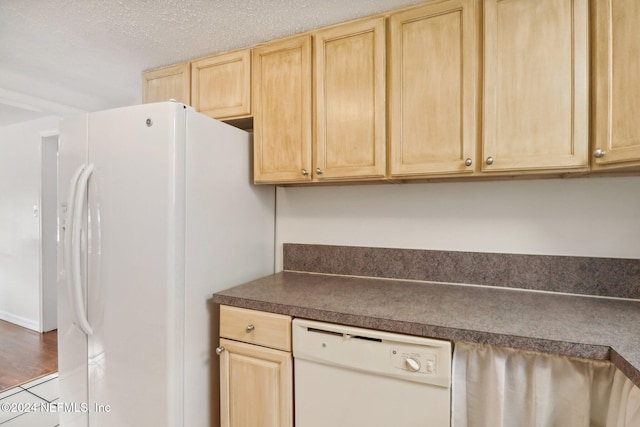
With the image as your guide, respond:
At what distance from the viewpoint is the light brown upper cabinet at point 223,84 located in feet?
5.82

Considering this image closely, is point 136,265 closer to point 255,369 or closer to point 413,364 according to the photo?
point 255,369

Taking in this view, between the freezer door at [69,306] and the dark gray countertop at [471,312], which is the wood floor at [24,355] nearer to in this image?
the freezer door at [69,306]

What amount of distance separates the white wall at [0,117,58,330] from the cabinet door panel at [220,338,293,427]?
127 inches

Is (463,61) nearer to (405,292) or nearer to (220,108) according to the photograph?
(405,292)

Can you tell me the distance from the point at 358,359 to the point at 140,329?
917 millimetres

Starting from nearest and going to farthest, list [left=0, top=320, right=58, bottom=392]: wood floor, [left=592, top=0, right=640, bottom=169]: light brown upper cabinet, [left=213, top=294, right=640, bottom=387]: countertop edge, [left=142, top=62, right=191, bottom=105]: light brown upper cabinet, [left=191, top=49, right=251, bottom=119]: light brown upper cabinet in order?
[left=213, top=294, right=640, bottom=387]: countertop edge, [left=592, top=0, right=640, bottom=169]: light brown upper cabinet, [left=191, top=49, right=251, bottom=119]: light brown upper cabinet, [left=142, top=62, right=191, bottom=105]: light brown upper cabinet, [left=0, top=320, right=58, bottom=392]: wood floor

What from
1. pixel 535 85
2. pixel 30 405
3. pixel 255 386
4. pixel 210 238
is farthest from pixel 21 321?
pixel 535 85

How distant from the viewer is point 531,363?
1041mm

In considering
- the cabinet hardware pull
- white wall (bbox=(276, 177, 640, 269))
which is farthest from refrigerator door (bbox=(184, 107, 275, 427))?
the cabinet hardware pull

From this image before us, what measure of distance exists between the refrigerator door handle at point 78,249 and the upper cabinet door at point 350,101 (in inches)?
41.4

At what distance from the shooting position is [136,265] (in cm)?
135

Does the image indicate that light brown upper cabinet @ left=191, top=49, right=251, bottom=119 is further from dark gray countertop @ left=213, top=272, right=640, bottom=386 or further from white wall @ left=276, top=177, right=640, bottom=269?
dark gray countertop @ left=213, top=272, right=640, bottom=386

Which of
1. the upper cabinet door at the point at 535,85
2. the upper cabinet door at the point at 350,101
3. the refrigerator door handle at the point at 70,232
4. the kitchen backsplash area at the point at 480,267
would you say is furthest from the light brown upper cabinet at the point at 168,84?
the upper cabinet door at the point at 535,85

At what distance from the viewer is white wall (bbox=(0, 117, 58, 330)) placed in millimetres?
3426
